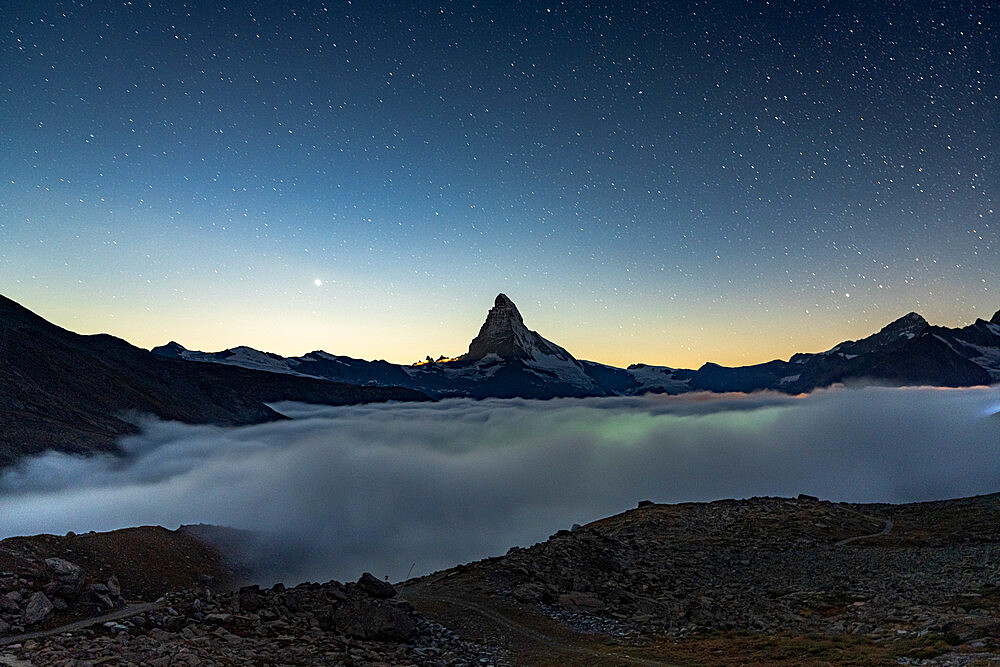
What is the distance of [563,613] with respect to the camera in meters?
41.6

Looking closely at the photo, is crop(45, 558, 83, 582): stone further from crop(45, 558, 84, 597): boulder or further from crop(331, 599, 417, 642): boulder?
crop(331, 599, 417, 642): boulder

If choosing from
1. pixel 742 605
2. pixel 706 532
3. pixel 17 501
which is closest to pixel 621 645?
pixel 742 605

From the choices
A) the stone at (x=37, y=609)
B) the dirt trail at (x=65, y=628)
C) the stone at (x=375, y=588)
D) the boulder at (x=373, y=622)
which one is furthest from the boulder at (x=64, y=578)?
the boulder at (x=373, y=622)

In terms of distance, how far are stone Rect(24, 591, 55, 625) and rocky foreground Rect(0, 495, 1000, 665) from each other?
0.10m

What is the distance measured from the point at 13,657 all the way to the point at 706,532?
8472 centimetres

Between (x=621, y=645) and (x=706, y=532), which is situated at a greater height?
(x=621, y=645)

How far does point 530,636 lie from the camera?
3584 centimetres

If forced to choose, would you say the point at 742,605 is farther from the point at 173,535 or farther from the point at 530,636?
the point at 173,535

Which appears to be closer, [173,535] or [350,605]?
[350,605]

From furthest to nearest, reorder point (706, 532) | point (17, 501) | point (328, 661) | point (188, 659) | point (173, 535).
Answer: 1. point (17, 501)
2. point (173, 535)
3. point (706, 532)
4. point (328, 661)
5. point (188, 659)

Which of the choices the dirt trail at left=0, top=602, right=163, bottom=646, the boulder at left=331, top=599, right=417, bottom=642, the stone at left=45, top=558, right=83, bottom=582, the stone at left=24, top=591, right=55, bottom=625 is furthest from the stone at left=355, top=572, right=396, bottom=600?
the stone at left=45, top=558, right=83, bottom=582

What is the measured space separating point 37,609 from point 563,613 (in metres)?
35.0

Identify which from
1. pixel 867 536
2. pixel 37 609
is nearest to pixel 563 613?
pixel 37 609

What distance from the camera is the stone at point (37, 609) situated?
31.1 metres
